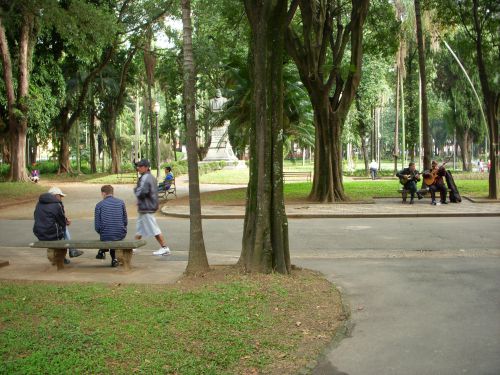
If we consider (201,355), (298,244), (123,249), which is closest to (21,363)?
(201,355)

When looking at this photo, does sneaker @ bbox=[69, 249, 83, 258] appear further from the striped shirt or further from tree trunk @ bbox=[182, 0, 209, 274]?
tree trunk @ bbox=[182, 0, 209, 274]

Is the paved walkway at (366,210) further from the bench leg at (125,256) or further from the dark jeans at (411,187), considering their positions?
the bench leg at (125,256)

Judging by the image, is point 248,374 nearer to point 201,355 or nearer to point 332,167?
point 201,355

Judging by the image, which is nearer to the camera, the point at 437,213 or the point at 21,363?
the point at 21,363

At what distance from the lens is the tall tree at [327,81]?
798 inches

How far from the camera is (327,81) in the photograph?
20844mm

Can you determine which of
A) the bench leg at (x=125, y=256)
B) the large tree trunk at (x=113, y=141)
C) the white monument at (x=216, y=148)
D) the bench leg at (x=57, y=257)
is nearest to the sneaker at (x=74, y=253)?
the bench leg at (x=57, y=257)

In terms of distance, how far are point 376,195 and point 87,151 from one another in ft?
198

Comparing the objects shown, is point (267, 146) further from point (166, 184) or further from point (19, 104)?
point (19, 104)

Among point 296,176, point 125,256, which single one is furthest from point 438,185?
point 296,176

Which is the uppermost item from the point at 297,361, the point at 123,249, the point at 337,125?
the point at 337,125

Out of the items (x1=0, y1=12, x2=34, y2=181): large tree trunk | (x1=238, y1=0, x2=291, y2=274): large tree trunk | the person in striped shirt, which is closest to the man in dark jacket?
the person in striped shirt

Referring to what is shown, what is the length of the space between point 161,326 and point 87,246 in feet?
10.5

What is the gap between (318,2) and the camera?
20922 millimetres
